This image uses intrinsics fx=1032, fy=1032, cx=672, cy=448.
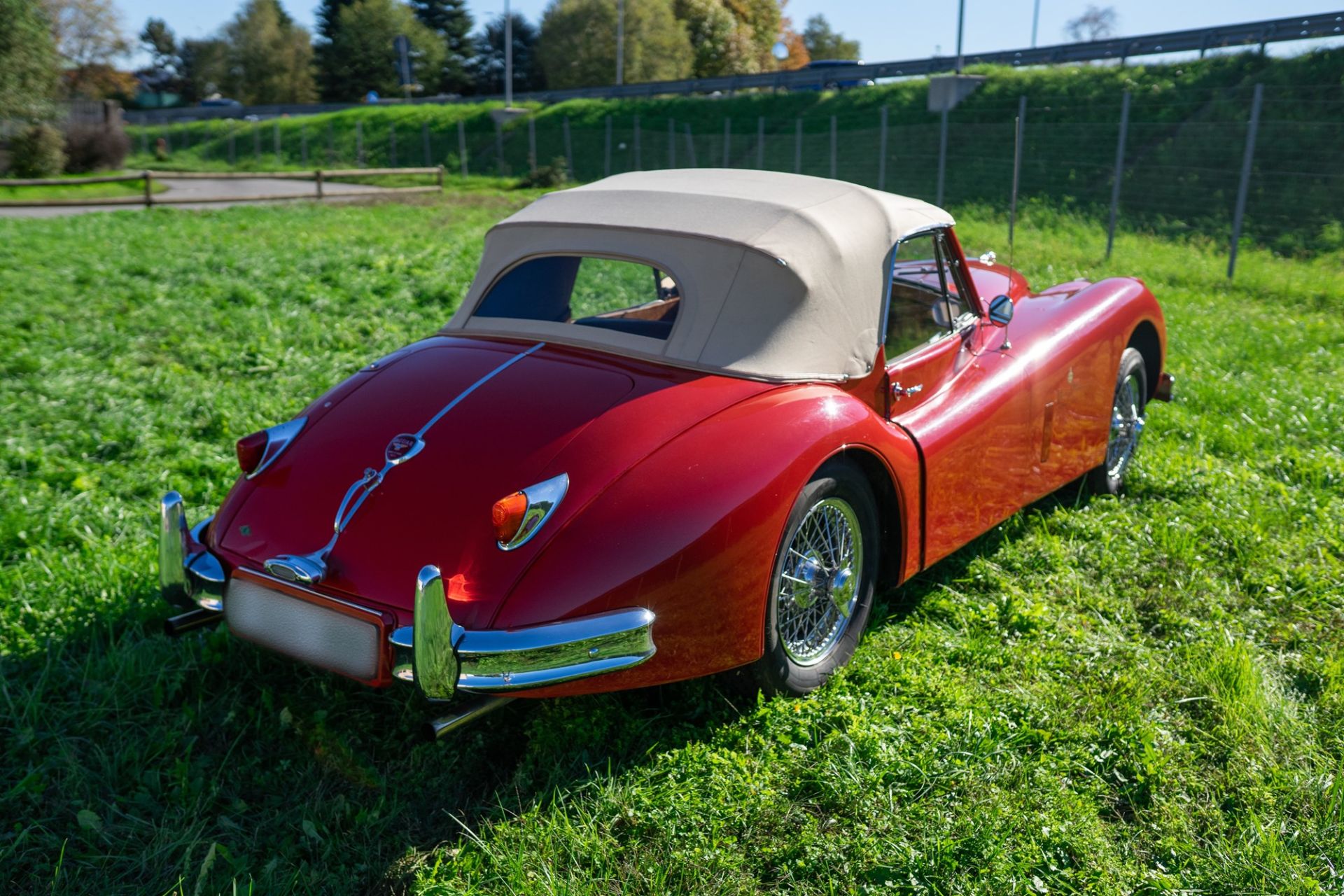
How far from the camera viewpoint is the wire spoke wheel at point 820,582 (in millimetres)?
3064

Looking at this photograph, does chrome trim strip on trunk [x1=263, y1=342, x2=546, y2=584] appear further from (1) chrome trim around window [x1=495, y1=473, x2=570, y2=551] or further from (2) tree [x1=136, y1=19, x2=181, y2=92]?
(2) tree [x1=136, y1=19, x2=181, y2=92]

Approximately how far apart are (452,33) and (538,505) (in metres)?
70.8

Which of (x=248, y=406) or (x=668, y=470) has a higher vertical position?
(x=668, y=470)

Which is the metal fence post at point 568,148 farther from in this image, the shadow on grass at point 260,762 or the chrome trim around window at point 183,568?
the chrome trim around window at point 183,568

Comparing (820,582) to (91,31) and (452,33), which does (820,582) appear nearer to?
(91,31)

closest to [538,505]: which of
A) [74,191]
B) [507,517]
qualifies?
[507,517]

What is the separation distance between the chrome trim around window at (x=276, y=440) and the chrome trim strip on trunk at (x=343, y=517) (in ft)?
1.39

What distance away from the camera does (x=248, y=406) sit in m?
5.91

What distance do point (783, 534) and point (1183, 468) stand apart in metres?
A: 3.03

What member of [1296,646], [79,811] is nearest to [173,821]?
[79,811]

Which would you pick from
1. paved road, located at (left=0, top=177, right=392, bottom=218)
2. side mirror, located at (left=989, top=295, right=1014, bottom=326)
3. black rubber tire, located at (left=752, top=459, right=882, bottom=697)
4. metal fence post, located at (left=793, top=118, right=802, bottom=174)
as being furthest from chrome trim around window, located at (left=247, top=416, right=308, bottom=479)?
metal fence post, located at (left=793, top=118, right=802, bottom=174)

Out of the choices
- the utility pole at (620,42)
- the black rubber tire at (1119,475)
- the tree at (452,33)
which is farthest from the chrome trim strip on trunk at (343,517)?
the tree at (452,33)

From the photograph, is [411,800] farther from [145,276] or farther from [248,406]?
[145,276]

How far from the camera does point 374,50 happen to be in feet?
206
